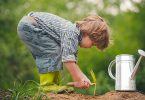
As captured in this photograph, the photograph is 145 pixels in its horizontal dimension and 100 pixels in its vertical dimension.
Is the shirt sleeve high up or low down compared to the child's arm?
up

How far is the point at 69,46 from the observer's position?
14.3 feet

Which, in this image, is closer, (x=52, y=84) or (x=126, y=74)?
(x=126, y=74)

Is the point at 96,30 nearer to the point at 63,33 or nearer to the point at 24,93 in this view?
the point at 63,33

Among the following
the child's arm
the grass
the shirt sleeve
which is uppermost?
the shirt sleeve

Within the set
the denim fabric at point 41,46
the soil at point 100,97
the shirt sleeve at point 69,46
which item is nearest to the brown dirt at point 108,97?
the soil at point 100,97

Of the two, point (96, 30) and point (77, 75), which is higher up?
point (96, 30)

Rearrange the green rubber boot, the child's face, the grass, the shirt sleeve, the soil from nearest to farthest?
the grass
the soil
the shirt sleeve
the green rubber boot
the child's face

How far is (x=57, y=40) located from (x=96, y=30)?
37cm

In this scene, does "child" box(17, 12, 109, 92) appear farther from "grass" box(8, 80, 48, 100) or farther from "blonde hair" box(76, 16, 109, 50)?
"grass" box(8, 80, 48, 100)

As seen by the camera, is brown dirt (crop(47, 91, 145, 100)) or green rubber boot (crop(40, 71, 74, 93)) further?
green rubber boot (crop(40, 71, 74, 93))

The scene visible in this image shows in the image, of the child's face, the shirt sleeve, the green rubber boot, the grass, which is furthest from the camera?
the child's face

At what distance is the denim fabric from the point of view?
15.1 ft

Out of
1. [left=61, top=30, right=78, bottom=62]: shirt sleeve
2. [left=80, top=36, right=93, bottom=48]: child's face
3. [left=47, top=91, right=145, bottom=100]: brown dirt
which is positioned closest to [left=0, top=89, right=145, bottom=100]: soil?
[left=47, top=91, right=145, bottom=100]: brown dirt

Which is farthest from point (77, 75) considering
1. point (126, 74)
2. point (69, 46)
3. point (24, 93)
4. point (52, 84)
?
point (24, 93)
